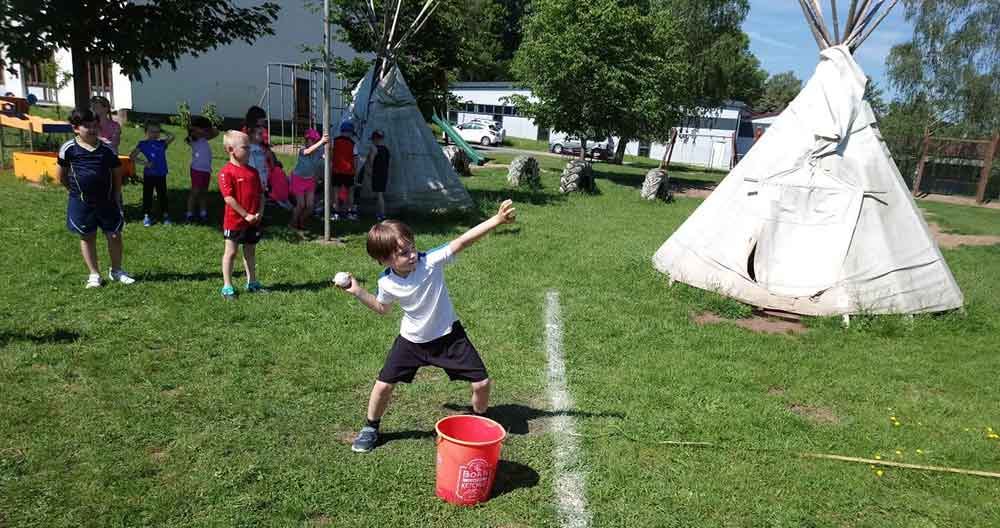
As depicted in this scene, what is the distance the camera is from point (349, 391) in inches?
193

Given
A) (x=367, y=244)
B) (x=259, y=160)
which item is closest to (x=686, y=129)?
(x=259, y=160)

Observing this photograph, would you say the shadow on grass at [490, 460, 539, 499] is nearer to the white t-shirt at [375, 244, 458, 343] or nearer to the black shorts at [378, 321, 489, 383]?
the black shorts at [378, 321, 489, 383]

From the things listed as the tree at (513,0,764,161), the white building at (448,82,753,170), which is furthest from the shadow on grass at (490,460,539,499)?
the white building at (448,82,753,170)

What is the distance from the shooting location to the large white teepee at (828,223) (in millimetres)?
7652

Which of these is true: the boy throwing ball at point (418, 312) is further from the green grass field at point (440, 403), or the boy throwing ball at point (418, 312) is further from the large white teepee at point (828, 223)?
the large white teepee at point (828, 223)

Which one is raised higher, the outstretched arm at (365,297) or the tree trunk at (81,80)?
the tree trunk at (81,80)

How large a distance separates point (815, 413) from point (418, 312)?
3.34m

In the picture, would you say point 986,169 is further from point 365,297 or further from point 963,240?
point 365,297

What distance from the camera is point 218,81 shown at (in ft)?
96.5

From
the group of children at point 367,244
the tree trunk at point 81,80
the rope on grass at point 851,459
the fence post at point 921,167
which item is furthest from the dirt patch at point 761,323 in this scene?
the fence post at point 921,167

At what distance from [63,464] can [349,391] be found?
6.08 ft

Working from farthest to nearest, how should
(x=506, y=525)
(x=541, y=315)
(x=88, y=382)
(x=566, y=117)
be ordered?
1. (x=566, y=117)
2. (x=541, y=315)
3. (x=88, y=382)
4. (x=506, y=525)

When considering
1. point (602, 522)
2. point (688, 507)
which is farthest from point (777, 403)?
point (602, 522)

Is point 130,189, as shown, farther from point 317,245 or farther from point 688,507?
point 688,507
